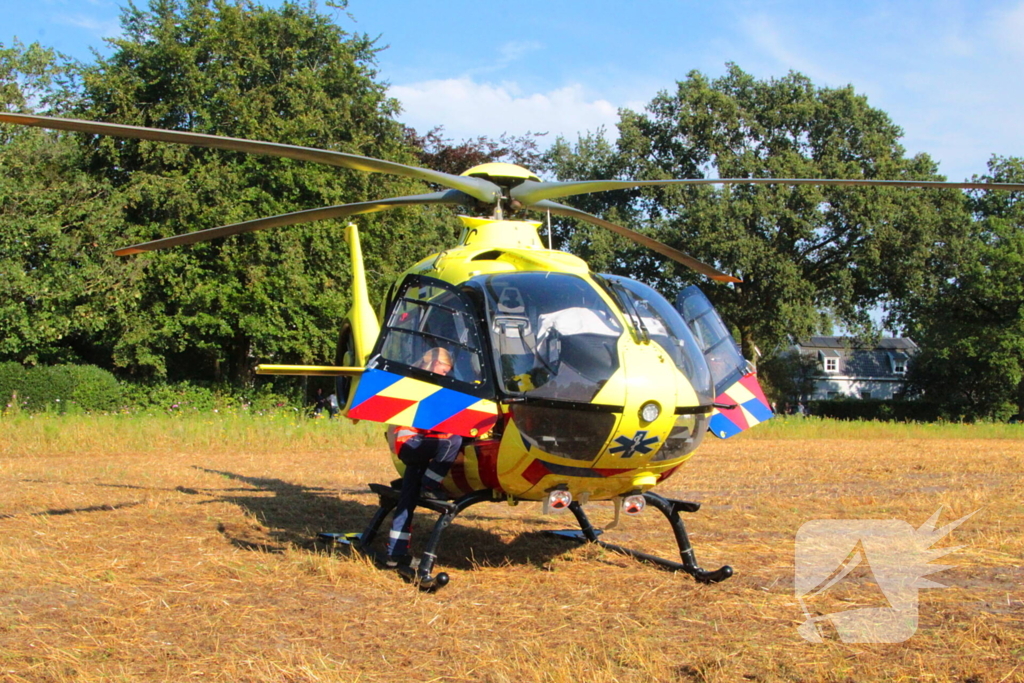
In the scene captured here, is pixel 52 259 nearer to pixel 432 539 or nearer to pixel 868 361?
pixel 432 539

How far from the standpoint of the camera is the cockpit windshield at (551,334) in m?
5.61

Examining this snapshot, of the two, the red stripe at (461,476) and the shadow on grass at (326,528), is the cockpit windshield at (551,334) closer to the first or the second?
the red stripe at (461,476)

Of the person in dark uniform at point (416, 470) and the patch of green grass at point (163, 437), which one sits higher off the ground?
the person in dark uniform at point (416, 470)

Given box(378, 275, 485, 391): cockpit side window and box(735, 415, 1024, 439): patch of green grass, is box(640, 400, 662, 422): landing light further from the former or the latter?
box(735, 415, 1024, 439): patch of green grass

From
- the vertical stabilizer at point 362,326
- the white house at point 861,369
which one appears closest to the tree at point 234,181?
the vertical stabilizer at point 362,326

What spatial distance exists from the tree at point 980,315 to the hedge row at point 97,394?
3017cm

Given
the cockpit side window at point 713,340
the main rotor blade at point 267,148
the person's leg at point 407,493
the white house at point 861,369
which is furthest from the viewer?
the white house at point 861,369

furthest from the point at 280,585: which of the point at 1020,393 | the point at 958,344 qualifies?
the point at 1020,393

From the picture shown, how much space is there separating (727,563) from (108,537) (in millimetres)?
5360

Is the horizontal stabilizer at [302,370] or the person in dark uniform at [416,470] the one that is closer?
the horizontal stabilizer at [302,370]

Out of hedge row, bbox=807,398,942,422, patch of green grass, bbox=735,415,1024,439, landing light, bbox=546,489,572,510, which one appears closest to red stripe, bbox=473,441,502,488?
landing light, bbox=546,489,572,510

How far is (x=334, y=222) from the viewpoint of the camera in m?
28.6

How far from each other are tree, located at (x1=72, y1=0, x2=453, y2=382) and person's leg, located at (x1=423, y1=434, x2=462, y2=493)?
2066cm

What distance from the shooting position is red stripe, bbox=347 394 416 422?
6082 millimetres
